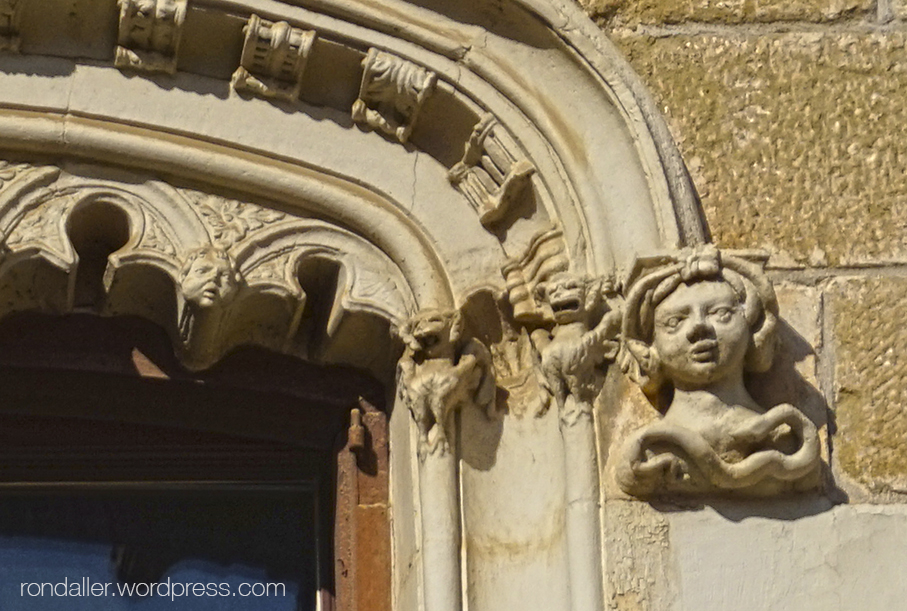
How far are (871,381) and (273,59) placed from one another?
1.10 metres

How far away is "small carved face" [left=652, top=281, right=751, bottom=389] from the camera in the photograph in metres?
3.01

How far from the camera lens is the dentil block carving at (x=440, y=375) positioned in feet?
10.2

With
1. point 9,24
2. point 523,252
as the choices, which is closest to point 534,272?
point 523,252

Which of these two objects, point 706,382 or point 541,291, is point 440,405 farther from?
point 706,382

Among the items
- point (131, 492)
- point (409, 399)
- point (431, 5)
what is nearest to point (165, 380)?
point (131, 492)

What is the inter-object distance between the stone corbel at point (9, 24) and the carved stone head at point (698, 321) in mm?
1116

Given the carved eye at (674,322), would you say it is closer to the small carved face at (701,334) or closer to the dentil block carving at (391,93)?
the small carved face at (701,334)

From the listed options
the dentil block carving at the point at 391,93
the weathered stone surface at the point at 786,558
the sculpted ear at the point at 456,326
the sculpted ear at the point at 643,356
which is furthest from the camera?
the dentil block carving at the point at 391,93

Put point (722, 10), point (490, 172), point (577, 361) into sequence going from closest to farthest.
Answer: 1. point (577, 361)
2. point (490, 172)
3. point (722, 10)

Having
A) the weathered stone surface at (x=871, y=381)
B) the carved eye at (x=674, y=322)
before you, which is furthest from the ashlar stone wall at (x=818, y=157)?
the carved eye at (x=674, y=322)

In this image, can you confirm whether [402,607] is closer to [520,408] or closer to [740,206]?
[520,408]

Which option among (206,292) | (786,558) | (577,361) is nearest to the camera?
(786,558)

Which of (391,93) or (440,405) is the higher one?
(391,93)

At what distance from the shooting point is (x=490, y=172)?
10.8 ft
